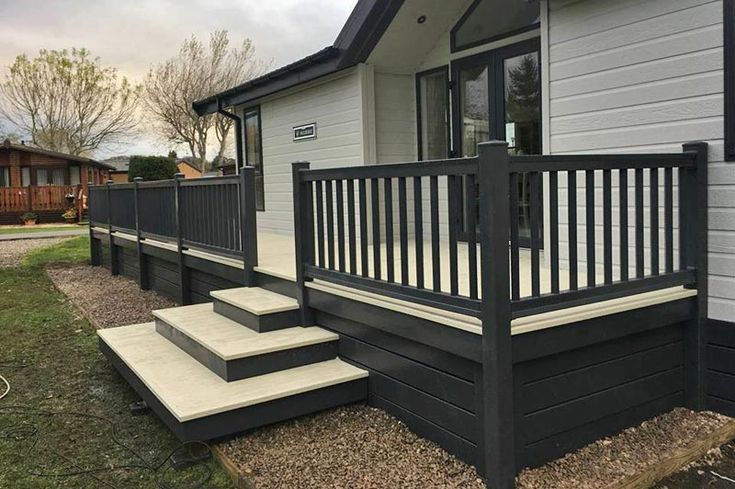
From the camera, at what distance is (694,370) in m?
3.45

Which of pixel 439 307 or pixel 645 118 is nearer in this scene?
pixel 439 307

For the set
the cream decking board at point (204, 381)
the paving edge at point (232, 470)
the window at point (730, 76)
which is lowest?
the paving edge at point (232, 470)

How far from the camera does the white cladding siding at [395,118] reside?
6.43 m

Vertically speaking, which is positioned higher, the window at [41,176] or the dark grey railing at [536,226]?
the window at [41,176]

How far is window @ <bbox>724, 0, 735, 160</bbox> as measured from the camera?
312 centimetres

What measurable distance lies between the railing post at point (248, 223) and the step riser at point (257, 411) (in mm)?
1335

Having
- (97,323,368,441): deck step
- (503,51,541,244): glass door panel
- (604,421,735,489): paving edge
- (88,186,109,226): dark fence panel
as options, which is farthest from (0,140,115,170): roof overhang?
(604,421,735,489): paving edge

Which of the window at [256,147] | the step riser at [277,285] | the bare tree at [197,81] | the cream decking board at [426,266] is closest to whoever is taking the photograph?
the cream decking board at [426,266]

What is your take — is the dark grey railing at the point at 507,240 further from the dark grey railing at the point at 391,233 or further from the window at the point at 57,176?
the window at the point at 57,176

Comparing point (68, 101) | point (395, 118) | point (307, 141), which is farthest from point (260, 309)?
point (68, 101)

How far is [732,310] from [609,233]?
95 cm

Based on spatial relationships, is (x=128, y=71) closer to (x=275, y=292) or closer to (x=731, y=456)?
(x=275, y=292)

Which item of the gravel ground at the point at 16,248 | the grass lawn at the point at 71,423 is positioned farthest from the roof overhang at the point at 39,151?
the grass lawn at the point at 71,423

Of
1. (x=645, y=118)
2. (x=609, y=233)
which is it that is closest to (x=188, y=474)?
Answer: (x=609, y=233)
